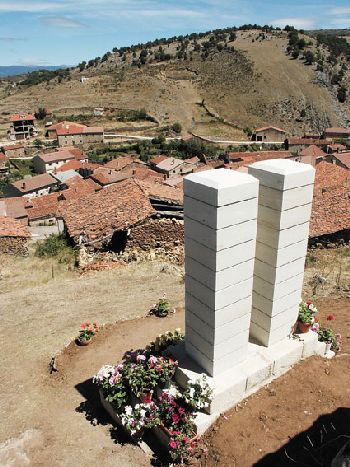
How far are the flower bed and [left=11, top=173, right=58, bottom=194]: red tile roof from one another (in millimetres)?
39047

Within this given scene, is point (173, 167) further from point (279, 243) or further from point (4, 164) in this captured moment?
point (279, 243)

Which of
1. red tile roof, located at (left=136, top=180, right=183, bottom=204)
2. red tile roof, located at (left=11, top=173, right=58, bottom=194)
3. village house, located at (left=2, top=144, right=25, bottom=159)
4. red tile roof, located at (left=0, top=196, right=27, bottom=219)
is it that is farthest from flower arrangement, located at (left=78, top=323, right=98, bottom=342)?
village house, located at (left=2, top=144, right=25, bottom=159)

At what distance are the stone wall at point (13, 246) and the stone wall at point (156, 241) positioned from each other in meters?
4.92

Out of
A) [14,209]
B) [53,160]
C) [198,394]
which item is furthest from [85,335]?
[53,160]

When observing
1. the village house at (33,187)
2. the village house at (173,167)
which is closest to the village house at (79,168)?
the village house at (33,187)

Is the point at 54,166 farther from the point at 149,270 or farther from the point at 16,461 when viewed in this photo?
the point at 16,461

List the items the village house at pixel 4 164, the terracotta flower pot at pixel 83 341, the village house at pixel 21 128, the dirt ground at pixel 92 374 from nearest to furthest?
the dirt ground at pixel 92 374, the terracotta flower pot at pixel 83 341, the village house at pixel 4 164, the village house at pixel 21 128

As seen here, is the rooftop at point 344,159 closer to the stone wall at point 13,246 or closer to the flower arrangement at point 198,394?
the stone wall at point 13,246

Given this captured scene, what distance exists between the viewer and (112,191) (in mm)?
18031

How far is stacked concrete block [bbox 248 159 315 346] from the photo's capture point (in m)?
6.99

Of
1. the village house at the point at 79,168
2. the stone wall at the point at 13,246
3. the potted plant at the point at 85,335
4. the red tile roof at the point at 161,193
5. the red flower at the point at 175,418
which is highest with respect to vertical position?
the red tile roof at the point at 161,193

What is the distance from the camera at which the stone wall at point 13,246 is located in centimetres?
1731

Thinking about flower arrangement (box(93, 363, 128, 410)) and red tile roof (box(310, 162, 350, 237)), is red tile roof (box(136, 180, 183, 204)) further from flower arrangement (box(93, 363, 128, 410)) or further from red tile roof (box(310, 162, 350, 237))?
flower arrangement (box(93, 363, 128, 410))

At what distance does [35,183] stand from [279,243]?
41.8 metres
